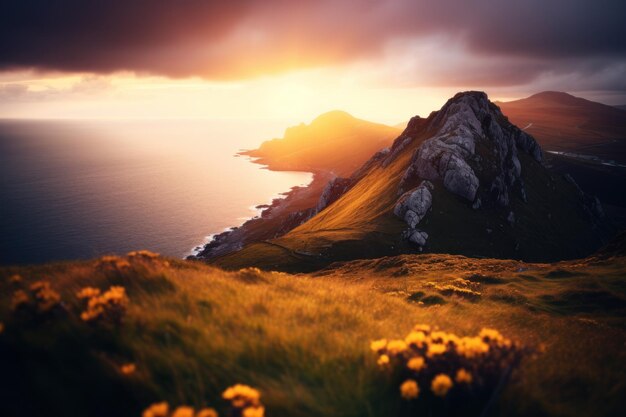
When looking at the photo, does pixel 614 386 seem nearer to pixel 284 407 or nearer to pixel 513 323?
pixel 284 407

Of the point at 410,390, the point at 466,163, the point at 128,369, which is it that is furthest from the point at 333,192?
the point at 128,369

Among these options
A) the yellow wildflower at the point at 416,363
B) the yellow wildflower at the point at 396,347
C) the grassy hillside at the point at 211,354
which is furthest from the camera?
the yellow wildflower at the point at 396,347

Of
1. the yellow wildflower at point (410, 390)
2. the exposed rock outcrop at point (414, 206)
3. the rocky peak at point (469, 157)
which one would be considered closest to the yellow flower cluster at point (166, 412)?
the yellow wildflower at point (410, 390)

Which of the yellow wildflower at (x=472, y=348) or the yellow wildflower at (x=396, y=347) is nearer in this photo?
the yellow wildflower at (x=472, y=348)

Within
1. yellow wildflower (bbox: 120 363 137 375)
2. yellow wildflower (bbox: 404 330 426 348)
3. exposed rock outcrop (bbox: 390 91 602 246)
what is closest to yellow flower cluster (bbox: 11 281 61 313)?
yellow wildflower (bbox: 120 363 137 375)

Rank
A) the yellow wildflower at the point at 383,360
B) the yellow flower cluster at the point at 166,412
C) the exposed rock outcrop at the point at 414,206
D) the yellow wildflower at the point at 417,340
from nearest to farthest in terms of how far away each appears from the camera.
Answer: the yellow flower cluster at the point at 166,412 < the yellow wildflower at the point at 383,360 < the yellow wildflower at the point at 417,340 < the exposed rock outcrop at the point at 414,206

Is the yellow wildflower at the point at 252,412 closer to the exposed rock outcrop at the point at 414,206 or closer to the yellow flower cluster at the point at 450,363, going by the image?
the yellow flower cluster at the point at 450,363

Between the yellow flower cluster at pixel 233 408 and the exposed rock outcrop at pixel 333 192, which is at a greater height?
the yellow flower cluster at pixel 233 408
